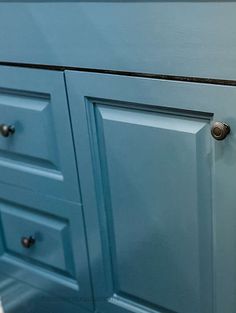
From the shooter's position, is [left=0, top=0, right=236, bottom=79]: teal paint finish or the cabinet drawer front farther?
the cabinet drawer front

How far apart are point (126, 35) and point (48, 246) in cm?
51

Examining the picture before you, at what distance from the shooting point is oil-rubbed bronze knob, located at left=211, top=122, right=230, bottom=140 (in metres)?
0.76

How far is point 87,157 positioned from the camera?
0.95m

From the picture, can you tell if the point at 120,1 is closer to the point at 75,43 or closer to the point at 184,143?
the point at 75,43

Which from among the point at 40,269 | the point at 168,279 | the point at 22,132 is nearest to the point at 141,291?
the point at 168,279

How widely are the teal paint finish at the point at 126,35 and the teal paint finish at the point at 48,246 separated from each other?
30 cm

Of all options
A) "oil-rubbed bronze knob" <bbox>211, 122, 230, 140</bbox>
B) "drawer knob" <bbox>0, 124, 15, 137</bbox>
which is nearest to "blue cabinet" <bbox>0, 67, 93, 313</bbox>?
"drawer knob" <bbox>0, 124, 15, 137</bbox>

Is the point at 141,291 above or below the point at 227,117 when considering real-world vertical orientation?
below

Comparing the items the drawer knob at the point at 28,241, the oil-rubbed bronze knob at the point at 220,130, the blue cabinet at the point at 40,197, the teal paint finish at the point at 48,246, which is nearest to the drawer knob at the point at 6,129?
the blue cabinet at the point at 40,197

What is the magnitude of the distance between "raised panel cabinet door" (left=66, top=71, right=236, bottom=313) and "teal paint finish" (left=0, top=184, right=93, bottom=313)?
5 cm

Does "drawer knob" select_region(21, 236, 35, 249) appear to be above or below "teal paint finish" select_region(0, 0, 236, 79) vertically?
below

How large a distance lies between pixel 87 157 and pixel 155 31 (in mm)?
276

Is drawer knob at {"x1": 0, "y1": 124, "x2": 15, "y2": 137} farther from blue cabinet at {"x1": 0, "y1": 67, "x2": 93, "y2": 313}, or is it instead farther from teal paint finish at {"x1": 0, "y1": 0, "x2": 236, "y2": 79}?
teal paint finish at {"x1": 0, "y1": 0, "x2": 236, "y2": 79}

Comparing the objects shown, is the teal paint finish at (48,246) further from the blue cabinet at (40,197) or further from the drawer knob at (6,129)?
the drawer knob at (6,129)
